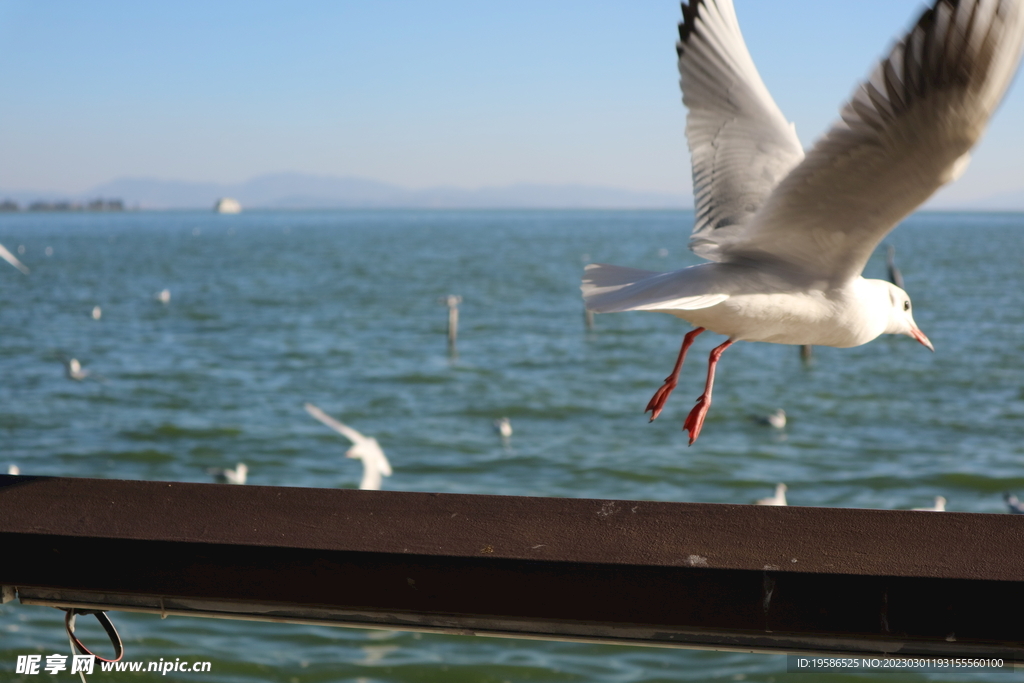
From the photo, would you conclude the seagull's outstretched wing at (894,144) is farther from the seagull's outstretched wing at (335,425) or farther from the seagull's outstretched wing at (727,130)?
the seagull's outstretched wing at (335,425)

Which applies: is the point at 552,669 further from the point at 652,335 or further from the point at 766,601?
the point at 652,335

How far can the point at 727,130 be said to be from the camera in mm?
3391

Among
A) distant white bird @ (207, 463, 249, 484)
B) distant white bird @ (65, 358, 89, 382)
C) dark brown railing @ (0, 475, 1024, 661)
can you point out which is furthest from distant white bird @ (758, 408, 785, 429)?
dark brown railing @ (0, 475, 1024, 661)

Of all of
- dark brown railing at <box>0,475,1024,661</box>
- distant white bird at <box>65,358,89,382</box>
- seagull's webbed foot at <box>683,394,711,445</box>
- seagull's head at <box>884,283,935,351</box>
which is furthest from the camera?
distant white bird at <box>65,358,89,382</box>

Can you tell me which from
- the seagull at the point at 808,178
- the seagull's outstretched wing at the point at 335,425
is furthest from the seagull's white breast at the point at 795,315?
the seagull's outstretched wing at the point at 335,425

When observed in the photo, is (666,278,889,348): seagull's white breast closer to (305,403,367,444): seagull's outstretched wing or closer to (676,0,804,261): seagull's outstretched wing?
(676,0,804,261): seagull's outstretched wing

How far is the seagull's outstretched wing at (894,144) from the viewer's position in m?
1.89

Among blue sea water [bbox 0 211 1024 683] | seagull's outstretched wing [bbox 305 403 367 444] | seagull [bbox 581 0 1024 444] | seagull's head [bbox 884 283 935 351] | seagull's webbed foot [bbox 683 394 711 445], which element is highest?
seagull [bbox 581 0 1024 444]

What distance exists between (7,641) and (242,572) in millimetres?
5541

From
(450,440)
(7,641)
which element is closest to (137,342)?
(450,440)

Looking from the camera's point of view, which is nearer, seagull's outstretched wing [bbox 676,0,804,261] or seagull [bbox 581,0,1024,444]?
seagull [bbox 581,0,1024,444]

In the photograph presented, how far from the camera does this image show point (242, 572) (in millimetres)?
1549

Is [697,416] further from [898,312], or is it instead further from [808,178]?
[898,312]

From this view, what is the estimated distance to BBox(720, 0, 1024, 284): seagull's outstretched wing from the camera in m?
1.89
